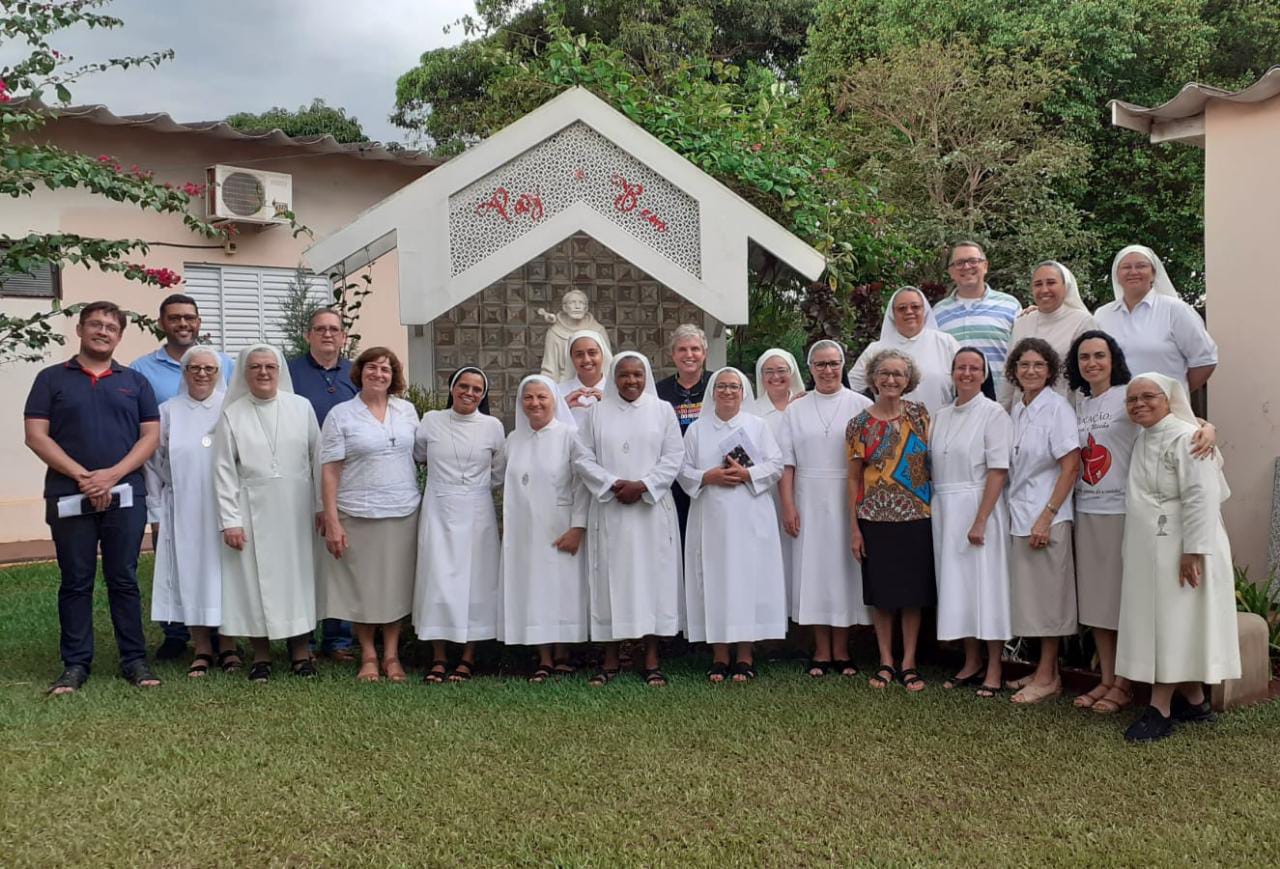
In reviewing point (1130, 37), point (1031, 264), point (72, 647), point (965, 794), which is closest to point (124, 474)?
point (72, 647)

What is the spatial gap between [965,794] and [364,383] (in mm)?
3590

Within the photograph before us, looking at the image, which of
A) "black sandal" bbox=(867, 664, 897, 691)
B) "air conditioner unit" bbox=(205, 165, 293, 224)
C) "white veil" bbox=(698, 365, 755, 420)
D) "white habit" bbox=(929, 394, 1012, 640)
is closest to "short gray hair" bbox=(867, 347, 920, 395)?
"white habit" bbox=(929, 394, 1012, 640)

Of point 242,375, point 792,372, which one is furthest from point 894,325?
point 242,375

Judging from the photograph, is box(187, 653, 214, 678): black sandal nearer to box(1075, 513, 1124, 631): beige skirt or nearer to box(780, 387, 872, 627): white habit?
box(780, 387, 872, 627): white habit

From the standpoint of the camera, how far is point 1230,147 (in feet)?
22.7

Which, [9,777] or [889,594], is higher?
[889,594]

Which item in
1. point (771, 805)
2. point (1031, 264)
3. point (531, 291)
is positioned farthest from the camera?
point (1031, 264)

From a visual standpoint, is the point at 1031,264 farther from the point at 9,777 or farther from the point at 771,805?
the point at 9,777

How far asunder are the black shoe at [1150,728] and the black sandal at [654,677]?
7.16 ft

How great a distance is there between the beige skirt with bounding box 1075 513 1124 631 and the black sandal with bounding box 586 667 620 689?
7.70 ft

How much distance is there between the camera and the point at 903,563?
5.69 metres

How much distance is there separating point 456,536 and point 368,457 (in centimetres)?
62

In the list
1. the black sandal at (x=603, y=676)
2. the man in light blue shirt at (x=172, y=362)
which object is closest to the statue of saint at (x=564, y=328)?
the man in light blue shirt at (x=172, y=362)

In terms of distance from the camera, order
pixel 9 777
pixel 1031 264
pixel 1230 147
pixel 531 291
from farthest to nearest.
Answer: pixel 1031 264
pixel 531 291
pixel 1230 147
pixel 9 777
